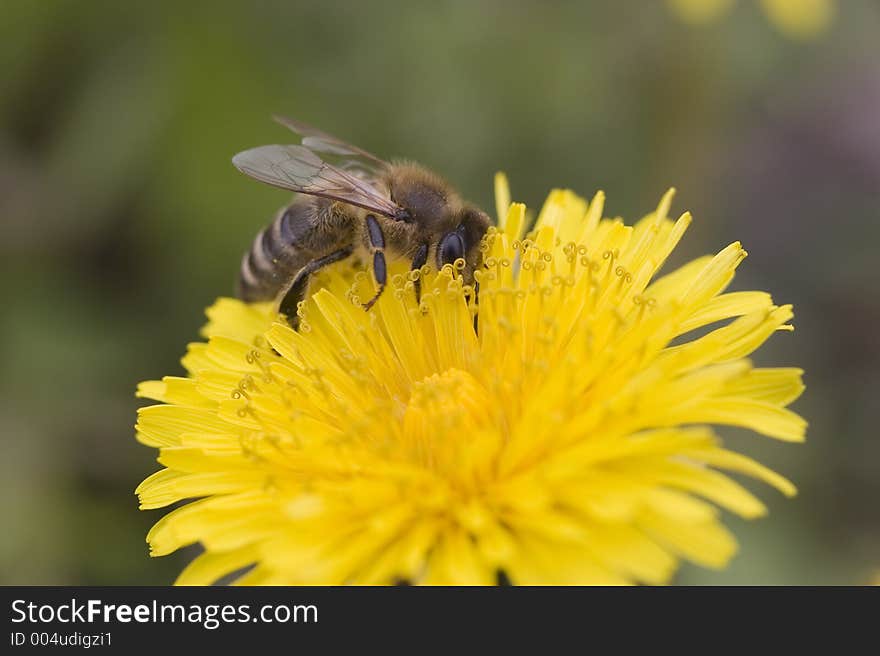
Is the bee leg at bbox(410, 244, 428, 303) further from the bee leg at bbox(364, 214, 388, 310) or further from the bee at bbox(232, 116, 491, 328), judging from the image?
the bee leg at bbox(364, 214, 388, 310)

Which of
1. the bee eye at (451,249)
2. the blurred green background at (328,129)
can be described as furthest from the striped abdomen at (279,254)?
the blurred green background at (328,129)

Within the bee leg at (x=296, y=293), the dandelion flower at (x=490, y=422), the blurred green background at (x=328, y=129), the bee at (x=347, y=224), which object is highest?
the blurred green background at (x=328, y=129)

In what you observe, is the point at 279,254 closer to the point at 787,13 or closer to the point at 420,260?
the point at 420,260

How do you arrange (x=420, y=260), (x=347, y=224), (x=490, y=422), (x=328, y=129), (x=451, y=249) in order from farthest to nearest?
(x=328, y=129) < (x=347, y=224) < (x=420, y=260) < (x=451, y=249) < (x=490, y=422)

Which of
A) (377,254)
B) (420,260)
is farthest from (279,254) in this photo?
(420,260)

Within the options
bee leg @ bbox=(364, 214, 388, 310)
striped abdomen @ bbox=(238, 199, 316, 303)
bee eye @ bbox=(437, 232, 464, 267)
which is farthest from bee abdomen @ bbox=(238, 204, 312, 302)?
bee eye @ bbox=(437, 232, 464, 267)

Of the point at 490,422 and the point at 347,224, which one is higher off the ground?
the point at 347,224

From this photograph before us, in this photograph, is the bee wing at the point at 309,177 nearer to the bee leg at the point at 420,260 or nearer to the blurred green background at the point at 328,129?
the bee leg at the point at 420,260
